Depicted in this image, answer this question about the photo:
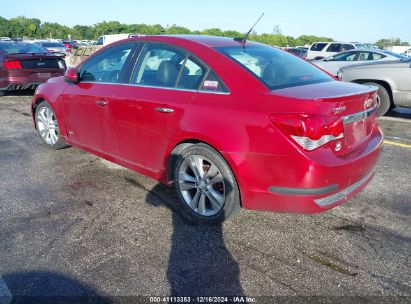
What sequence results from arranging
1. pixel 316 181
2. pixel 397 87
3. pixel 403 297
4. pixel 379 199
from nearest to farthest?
pixel 403 297
pixel 316 181
pixel 379 199
pixel 397 87

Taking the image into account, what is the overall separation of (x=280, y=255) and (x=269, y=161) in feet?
2.42

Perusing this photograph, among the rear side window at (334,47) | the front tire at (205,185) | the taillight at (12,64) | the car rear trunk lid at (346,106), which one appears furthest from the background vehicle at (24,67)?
the rear side window at (334,47)

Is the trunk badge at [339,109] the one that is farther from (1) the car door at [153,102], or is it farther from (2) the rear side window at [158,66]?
(2) the rear side window at [158,66]

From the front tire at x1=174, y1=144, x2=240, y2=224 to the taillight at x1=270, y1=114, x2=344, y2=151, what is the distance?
616mm

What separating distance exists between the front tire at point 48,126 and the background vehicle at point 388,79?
240 inches

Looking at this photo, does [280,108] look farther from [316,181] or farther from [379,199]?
[379,199]

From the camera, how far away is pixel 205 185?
131 inches

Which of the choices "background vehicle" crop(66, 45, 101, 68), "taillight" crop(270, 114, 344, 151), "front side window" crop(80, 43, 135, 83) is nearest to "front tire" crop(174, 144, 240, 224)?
"taillight" crop(270, 114, 344, 151)

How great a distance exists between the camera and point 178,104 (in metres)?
3.36

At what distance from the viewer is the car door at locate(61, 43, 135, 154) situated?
13.5ft

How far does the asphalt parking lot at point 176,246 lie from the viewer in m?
2.55

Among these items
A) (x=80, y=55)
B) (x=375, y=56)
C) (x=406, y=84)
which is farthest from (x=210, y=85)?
(x=80, y=55)

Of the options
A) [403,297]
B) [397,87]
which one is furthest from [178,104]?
[397,87]

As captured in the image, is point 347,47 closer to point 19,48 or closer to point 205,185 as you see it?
point 19,48
